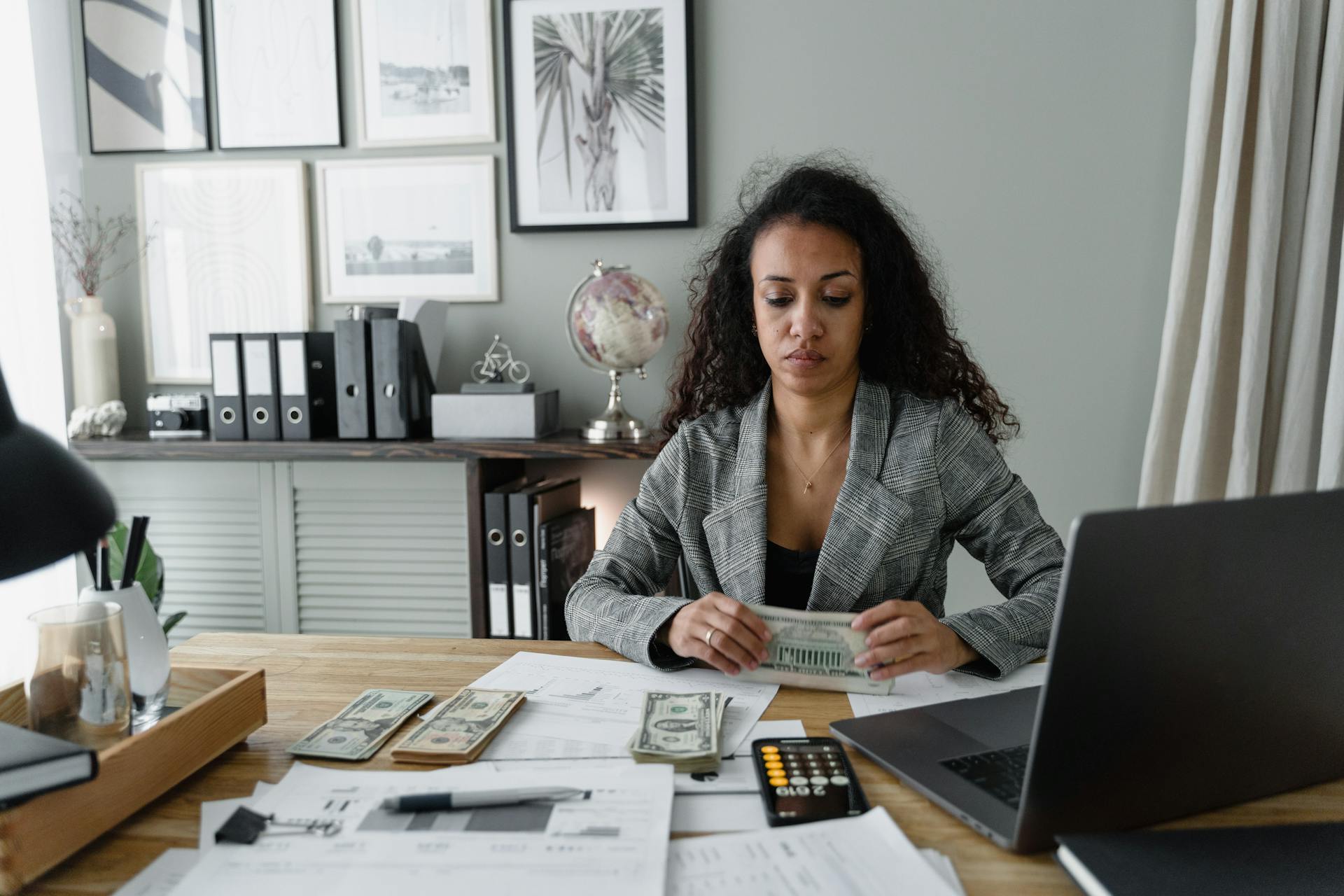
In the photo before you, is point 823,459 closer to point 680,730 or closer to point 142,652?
point 680,730

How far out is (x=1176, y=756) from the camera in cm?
73

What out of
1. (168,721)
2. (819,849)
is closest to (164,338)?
(168,721)

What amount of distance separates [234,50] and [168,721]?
236 cm

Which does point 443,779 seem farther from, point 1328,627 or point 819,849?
point 1328,627

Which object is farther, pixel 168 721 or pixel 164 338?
pixel 164 338

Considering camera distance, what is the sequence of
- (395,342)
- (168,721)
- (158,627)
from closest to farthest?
(168,721), (158,627), (395,342)

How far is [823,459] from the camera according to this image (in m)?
1.59

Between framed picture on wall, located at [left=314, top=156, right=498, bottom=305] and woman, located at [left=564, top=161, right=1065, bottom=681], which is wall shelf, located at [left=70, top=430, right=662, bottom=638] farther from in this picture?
woman, located at [left=564, top=161, right=1065, bottom=681]

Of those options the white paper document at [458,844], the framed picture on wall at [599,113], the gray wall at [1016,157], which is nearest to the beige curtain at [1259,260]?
the gray wall at [1016,157]

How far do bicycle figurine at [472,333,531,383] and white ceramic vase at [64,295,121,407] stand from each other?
40.1 inches

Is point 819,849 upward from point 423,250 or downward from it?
downward

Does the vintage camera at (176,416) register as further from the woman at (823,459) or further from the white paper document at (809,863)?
the white paper document at (809,863)

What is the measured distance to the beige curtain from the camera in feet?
6.94

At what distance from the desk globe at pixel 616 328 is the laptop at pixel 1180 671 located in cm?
165
